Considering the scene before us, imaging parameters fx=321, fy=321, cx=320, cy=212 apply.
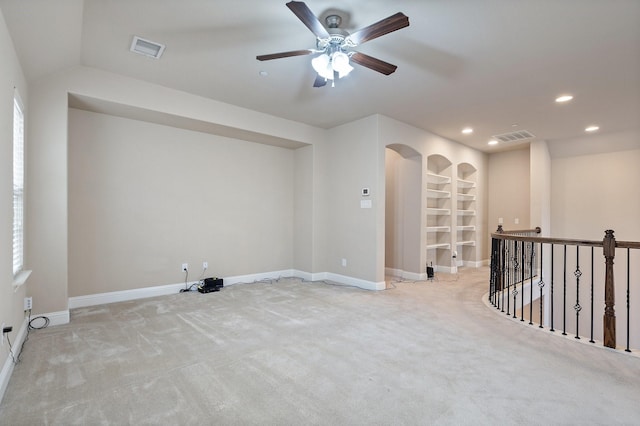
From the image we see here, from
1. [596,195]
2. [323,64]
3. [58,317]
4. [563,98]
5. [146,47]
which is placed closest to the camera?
[323,64]

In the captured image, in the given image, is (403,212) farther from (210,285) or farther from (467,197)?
(210,285)

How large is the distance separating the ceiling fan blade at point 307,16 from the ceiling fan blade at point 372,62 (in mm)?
346

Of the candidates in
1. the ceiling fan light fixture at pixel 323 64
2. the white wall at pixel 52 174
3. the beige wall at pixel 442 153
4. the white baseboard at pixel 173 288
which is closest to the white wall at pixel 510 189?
the beige wall at pixel 442 153

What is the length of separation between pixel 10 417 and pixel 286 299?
299 cm

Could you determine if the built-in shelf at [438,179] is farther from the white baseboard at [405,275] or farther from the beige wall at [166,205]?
the beige wall at [166,205]

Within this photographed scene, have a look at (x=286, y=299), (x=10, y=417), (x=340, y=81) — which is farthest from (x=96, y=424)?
(x=340, y=81)

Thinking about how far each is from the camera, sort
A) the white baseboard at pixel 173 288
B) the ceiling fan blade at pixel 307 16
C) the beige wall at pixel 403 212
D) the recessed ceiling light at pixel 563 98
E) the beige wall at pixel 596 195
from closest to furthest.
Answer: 1. the ceiling fan blade at pixel 307 16
2. the white baseboard at pixel 173 288
3. the recessed ceiling light at pixel 563 98
4. the beige wall at pixel 403 212
5. the beige wall at pixel 596 195

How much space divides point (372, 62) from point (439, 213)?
4.77 meters

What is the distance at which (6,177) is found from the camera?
2428 millimetres

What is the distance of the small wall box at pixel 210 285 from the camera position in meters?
4.89

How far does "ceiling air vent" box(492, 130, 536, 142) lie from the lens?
6195 mm

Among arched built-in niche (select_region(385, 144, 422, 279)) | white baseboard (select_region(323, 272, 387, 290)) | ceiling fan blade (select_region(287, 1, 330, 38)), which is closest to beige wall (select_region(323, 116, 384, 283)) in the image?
white baseboard (select_region(323, 272, 387, 290))

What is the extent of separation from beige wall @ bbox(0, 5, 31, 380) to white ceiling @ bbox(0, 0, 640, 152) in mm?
237

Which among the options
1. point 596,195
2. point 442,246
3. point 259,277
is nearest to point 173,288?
point 259,277
